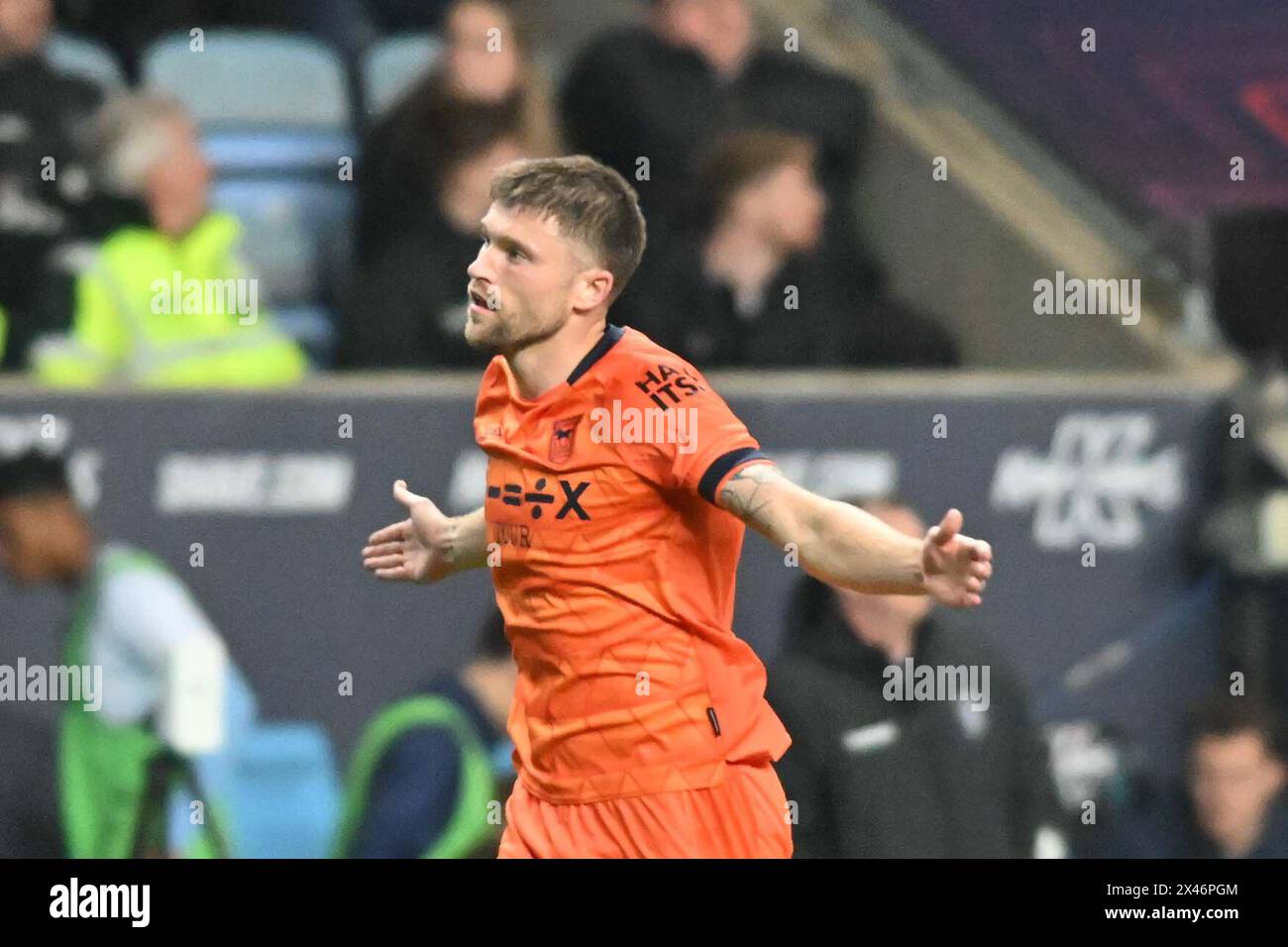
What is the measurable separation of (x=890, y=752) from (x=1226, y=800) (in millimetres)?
1126

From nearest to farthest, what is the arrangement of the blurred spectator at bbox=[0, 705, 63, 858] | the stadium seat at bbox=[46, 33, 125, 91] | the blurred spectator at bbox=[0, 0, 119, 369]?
the blurred spectator at bbox=[0, 705, 63, 858]
the blurred spectator at bbox=[0, 0, 119, 369]
the stadium seat at bbox=[46, 33, 125, 91]

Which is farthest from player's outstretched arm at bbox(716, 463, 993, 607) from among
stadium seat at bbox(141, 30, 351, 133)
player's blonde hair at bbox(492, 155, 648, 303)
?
stadium seat at bbox(141, 30, 351, 133)

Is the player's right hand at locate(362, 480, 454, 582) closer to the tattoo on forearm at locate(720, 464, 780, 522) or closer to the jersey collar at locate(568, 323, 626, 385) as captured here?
the jersey collar at locate(568, 323, 626, 385)

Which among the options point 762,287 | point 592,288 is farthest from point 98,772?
point 592,288

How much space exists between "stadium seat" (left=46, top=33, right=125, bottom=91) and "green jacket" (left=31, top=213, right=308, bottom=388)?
74cm

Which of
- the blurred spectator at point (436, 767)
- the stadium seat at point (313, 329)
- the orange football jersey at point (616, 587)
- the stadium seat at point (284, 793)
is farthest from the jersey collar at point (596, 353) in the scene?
the stadium seat at point (313, 329)

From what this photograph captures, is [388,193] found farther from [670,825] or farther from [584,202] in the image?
[670,825]

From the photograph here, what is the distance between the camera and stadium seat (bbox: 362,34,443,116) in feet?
24.8

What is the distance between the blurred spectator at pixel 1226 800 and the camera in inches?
261

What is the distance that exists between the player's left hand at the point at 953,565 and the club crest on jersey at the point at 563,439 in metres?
0.75

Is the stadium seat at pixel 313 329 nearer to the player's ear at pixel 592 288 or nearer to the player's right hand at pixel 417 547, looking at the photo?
the player's right hand at pixel 417 547

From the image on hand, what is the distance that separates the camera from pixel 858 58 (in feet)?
26.2

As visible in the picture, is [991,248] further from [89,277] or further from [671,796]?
[671,796]
